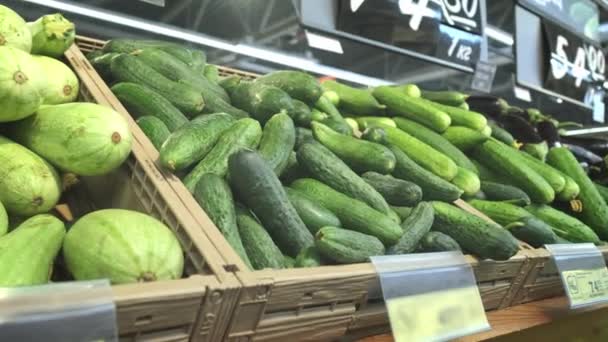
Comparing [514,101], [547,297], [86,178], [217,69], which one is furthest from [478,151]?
[514,101]

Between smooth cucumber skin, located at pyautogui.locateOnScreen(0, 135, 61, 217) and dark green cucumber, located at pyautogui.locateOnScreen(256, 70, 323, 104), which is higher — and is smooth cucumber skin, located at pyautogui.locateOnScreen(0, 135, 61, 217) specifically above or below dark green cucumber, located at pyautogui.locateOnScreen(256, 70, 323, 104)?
below

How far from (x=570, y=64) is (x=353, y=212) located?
6.22 ft

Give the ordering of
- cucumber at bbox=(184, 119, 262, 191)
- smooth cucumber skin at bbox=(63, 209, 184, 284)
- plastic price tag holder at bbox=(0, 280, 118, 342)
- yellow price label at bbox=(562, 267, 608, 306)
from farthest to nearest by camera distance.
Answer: yellow price label at bbox=(562, 267, 608, 306) → cucumber at bbox=(184, 119, 262, 191) → smooth cucumber skin at bbox=(63, 209, 184, 284) → plastic price tag holder at bbox=(0, 280, 118, 342)

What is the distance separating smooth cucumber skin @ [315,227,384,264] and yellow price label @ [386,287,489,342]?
3.1 inches

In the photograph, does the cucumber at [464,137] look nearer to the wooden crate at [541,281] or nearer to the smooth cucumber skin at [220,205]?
the wooden crate at [541,281]

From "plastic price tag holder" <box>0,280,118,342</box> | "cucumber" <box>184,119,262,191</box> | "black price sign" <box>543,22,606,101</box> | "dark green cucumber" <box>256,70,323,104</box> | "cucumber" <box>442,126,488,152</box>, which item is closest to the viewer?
"plastic price tag holder" <box>0,280,118,342</box>

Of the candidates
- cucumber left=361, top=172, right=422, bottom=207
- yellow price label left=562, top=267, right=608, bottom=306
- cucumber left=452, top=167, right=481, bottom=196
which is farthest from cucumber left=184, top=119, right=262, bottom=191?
yellow price label left=562, top=267, right=608, bottom=306

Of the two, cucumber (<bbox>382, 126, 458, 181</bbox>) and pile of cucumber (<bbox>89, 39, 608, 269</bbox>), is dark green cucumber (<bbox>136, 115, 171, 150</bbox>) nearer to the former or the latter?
pile of cucumber (<bbox>89, 39, 608, 269</bbox>)

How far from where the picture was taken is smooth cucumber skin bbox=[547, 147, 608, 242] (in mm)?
1488

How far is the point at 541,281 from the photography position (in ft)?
3.81

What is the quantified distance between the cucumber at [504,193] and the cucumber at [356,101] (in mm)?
359

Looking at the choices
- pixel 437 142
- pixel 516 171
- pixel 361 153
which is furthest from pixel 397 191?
pixel 516 171

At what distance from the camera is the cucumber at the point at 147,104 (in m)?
0.98

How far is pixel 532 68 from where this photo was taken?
228 centimetres
